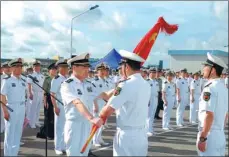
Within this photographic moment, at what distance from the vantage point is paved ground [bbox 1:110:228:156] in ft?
26.2

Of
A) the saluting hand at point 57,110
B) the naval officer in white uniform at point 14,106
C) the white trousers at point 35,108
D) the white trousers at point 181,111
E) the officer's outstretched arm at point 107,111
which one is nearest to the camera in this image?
the officer's outstretched arm at point 107,111

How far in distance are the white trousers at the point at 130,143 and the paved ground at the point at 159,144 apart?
4.01m

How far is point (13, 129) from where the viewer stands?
6.64 meters

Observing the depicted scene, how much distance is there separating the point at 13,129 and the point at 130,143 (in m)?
3.60

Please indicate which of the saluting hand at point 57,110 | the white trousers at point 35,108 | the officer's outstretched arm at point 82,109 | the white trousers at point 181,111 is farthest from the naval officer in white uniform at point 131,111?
the white trousers at point 181,111

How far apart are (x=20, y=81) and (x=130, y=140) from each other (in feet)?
12.3

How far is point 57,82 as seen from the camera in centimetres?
759

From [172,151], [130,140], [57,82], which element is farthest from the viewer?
[172,151]

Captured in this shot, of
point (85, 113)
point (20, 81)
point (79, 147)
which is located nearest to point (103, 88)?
point (20, 81)

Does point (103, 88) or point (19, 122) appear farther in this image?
point (103, 88)

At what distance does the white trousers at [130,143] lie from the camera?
12.6 feet

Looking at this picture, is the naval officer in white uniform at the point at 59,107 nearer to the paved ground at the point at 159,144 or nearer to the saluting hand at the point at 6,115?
the paved ground at the point at 159,144

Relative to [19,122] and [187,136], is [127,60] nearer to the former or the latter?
[19,122]

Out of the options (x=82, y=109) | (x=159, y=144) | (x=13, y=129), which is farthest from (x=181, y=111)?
(x=82, y=109)
